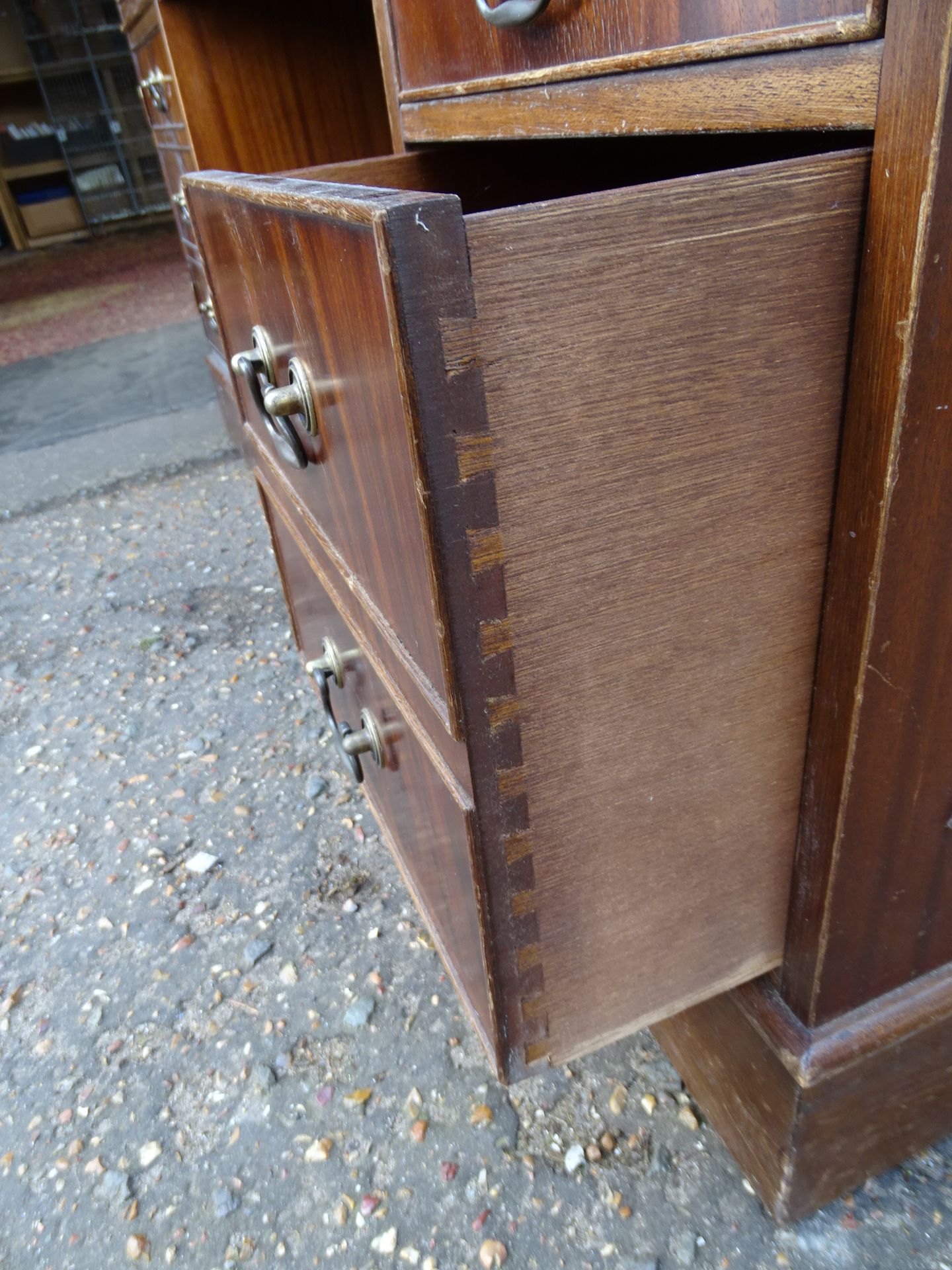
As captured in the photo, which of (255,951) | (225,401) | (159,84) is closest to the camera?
(255,951)

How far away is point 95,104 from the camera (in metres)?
6.30

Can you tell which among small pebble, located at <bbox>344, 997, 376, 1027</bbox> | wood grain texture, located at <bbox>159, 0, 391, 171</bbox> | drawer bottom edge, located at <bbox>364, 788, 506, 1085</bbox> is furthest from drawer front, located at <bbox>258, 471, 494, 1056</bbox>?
wood grain texture, located at <bbox>159, 0, 391, 171</bbox>

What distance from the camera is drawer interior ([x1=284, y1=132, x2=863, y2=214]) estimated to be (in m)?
0.68

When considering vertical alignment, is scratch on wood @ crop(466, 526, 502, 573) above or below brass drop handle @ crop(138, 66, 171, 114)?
below

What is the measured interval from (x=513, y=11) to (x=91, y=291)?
4930 millimetres

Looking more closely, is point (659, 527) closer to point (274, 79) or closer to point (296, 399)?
point (296, 399)

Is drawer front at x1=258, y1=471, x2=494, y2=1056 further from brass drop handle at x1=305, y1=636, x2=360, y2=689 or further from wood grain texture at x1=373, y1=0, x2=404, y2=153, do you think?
wood grain texture at x1=373, y1=0, x2=404, y2=153

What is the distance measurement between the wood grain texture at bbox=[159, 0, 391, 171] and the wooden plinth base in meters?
1.47

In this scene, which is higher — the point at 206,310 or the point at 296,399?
the point at 296,399

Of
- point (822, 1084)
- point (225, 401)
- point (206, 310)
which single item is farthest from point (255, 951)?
point (225, 401)

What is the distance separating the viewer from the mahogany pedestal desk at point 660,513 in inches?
13.2

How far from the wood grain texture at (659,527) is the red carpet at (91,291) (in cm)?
372

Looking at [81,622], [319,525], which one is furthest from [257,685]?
[319,525]

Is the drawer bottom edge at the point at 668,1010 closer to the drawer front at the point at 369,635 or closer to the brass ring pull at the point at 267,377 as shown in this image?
the drawer front at the point at 369,635
